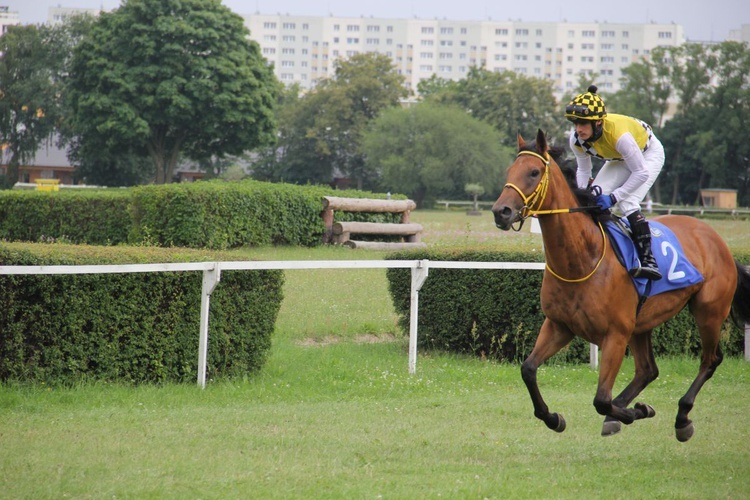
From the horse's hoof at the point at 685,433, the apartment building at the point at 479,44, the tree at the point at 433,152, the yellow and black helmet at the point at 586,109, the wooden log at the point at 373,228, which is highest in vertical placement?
the apartment building at the point at 479,44

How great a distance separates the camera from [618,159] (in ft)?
24.0

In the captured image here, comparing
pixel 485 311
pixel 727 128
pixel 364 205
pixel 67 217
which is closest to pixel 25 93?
pixel 67 217

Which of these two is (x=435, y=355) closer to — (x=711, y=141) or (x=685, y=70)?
(x=711, y=141)

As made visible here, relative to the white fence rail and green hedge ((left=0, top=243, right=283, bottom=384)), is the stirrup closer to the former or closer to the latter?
the white fence rail

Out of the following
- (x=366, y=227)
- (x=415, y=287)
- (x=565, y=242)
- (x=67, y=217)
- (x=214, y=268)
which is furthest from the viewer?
(x=366, y=227)

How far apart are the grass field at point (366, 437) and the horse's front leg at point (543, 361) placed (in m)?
0.27

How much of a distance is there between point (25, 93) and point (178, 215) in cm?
4926

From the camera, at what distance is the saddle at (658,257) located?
6.91 metres

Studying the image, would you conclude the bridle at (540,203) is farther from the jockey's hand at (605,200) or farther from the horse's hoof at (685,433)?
the horse's hoof at (685,433)

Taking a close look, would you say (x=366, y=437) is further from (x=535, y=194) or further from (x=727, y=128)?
(x=727, y=128)

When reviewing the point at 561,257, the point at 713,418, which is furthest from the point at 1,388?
the point at 713,418

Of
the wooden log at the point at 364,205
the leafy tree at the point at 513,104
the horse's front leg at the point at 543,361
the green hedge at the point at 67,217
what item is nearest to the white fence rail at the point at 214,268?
the horse's front leg at the point at 543,361

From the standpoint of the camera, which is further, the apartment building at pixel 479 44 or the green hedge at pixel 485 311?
the apartment building at pixel 479 44

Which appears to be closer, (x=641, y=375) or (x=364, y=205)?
(x=641, y=375)
